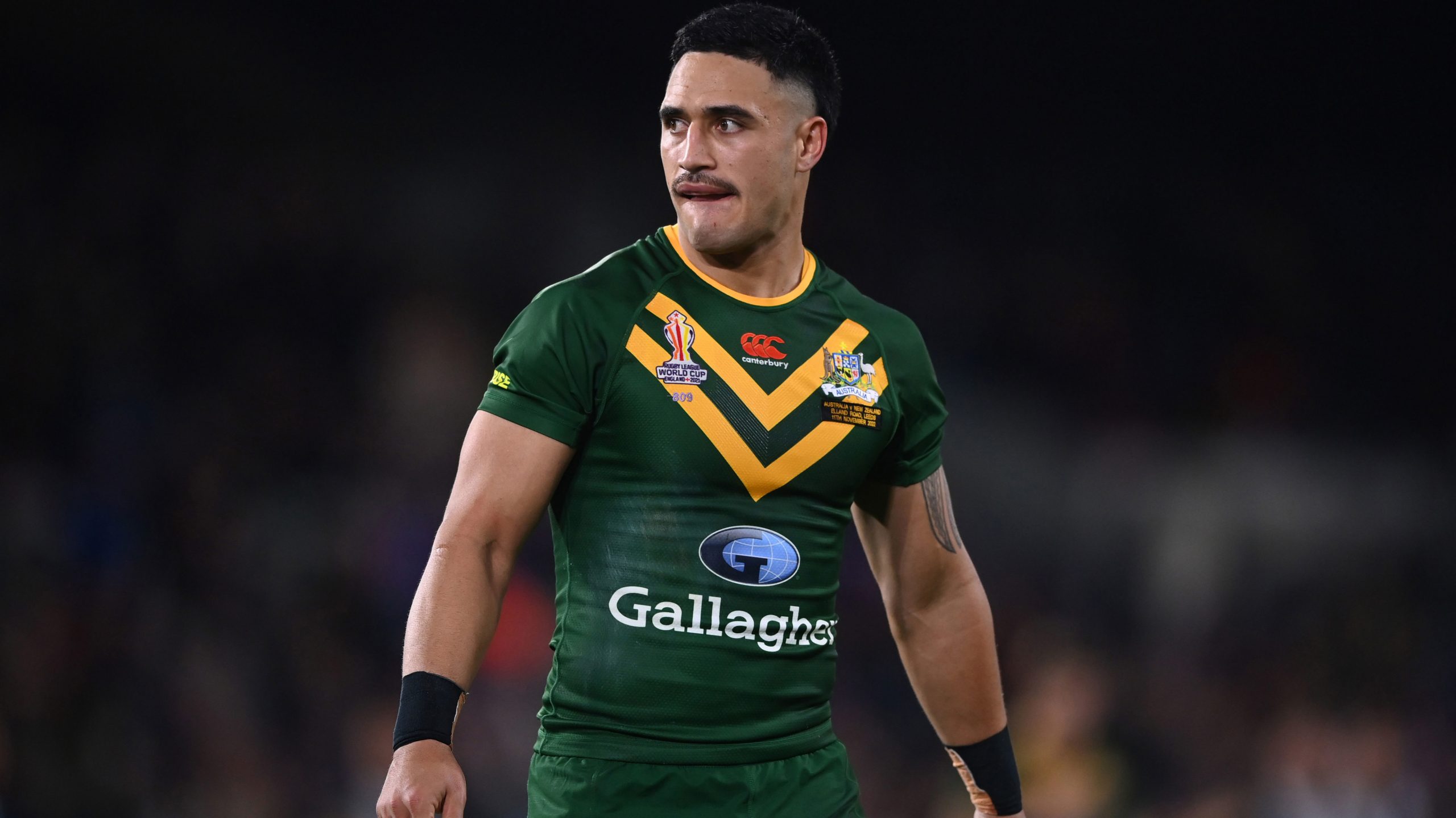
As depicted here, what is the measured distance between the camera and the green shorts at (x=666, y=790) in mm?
2602

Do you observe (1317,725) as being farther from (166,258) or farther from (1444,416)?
(166,258)

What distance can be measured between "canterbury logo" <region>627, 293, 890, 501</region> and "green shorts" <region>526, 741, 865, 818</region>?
0.53 meters

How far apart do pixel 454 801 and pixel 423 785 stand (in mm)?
62

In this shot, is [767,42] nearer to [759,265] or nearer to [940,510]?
[759,265]

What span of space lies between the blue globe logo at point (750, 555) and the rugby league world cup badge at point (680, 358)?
301 millimetres

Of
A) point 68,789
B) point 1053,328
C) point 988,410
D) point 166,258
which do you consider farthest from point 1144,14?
point 68,789

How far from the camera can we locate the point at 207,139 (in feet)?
26.5

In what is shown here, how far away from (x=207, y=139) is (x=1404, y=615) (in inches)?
290

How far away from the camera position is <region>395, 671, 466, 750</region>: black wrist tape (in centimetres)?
244

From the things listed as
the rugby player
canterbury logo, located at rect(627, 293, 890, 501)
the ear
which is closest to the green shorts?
the rugby player

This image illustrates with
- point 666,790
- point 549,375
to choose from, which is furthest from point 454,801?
point 549,375

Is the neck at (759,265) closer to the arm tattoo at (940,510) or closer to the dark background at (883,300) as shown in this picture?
the arm tattoo at (940,510)

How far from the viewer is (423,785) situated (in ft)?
7.76

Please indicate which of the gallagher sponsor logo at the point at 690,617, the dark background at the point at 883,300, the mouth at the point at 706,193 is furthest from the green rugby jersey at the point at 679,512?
A: the dark background at the point at 883,300
